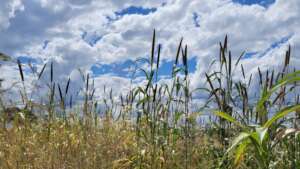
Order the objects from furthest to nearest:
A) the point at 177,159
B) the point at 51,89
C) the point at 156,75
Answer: the point at 51,89 < the point at 177,159 < the point at 156,75

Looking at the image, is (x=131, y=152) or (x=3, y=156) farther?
(x=131, y=152)

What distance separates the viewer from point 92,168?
11.4 ft

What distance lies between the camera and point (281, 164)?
2.47 meters

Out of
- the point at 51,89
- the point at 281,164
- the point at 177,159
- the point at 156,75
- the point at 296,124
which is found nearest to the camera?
the point at 281,164

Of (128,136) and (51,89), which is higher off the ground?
(51,89)

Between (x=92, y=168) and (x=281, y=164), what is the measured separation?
5.51 ft

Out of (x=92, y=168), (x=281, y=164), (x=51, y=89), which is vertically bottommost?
(x=92, y=168)

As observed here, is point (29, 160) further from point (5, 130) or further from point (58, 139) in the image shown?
point (5, 130)

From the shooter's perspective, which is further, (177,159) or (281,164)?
(177,159)

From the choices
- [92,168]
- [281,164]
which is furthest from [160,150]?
[281,164]

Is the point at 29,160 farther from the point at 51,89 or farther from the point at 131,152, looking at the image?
the point at 131,152

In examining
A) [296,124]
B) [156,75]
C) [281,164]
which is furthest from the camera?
[156,75]

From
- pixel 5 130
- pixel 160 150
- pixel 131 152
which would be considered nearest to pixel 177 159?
pixel 160 150

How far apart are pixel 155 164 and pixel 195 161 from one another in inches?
20.3
